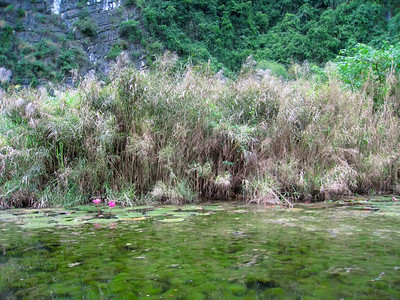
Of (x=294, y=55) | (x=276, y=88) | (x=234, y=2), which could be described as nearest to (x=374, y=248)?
(x=276, y=88)

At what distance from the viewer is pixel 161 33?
31109 mm

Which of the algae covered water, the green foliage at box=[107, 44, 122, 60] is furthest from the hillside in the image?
the algae covered water

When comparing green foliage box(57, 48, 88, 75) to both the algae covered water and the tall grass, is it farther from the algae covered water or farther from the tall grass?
the algae covered water

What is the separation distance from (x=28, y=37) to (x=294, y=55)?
24099 millimetres

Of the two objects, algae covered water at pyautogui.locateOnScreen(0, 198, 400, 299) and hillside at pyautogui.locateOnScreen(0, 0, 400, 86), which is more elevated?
hillside at pyautogui.locateOnScreen(0, 0, 400, 86)

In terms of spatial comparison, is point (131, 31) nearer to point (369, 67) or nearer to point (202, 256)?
point (369, 67)

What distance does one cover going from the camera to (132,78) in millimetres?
5117

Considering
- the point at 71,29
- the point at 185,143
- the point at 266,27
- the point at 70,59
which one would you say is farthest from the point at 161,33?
the point at 185,143

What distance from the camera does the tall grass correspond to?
4727mm

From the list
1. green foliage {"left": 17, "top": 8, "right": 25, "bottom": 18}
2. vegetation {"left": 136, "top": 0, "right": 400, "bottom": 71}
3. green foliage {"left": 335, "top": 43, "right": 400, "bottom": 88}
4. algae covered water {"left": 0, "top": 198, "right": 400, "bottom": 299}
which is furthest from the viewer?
green foliage {"left": 17, "top": 8, "right": 25, "bottom": 18}

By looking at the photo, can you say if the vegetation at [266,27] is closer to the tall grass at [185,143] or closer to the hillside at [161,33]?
the hillside at [161,33]

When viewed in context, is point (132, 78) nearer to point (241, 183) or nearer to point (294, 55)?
point (241, 183)

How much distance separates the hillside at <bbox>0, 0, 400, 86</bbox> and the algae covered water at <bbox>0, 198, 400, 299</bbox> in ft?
80.8

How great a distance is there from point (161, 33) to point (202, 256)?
3159 cm
